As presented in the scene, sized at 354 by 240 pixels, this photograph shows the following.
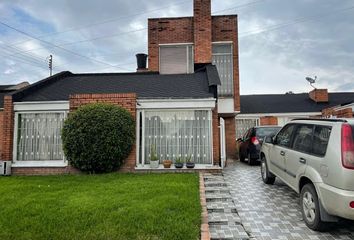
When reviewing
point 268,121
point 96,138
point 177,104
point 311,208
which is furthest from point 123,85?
point 268,121

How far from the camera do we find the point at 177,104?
9102 millimetres

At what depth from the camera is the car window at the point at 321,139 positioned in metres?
4.13

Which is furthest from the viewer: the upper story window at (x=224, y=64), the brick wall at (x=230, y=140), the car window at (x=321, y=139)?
the brick wall at (x=230, y=140)

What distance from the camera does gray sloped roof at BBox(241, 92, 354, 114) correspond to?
19.4m

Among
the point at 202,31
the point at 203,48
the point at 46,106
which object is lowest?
the point at 46,106

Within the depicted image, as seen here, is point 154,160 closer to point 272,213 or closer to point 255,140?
point 255,140

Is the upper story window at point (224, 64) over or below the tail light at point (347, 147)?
over

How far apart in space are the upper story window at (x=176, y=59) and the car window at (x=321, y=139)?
10.4m

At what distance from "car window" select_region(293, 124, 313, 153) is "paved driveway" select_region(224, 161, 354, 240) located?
1.27 meters

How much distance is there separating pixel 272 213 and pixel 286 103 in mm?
17456

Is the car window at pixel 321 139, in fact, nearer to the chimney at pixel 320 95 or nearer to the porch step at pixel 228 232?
the porch step at pixel 228 232

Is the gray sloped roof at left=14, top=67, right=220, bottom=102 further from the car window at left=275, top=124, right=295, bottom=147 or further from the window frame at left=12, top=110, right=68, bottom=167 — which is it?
the car window at left=275, top=124, right=295, bottom=147

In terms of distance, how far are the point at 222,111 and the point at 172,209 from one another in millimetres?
8998

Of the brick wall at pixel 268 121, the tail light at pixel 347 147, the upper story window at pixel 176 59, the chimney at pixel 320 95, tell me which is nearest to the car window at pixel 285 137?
the tail light at pixel 347 147
